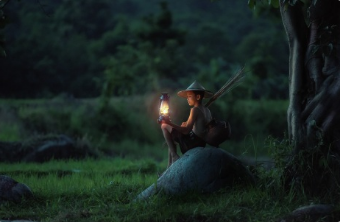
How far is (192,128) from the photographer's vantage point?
9.03m

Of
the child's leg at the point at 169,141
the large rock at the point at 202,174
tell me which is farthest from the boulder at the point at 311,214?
the child's leg at the point at 169,141

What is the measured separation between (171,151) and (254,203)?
1601mm

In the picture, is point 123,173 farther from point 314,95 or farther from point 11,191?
point 314,95

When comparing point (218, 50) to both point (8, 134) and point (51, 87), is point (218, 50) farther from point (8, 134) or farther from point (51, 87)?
point (8, 134)

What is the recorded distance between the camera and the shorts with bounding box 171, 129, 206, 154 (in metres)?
9.05

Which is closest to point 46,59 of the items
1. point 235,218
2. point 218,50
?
point 218,50

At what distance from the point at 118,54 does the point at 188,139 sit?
840 inches

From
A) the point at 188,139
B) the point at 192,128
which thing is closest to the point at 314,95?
the point at 192,128

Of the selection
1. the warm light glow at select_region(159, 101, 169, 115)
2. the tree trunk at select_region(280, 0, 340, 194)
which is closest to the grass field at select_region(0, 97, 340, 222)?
the tree trunk at select_region(280, 0, 340, 194)

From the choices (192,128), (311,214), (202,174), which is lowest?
(311,214)

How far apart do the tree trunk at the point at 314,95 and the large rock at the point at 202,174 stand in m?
0.71

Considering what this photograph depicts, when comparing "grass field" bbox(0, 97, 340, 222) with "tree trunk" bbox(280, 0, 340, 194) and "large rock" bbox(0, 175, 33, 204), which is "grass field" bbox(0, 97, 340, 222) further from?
"tree trunk" bbox(280, 0, 340, 194)

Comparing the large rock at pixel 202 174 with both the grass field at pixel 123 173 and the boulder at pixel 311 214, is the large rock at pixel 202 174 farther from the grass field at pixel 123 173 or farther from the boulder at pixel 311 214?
the boulder at pixel 311 214

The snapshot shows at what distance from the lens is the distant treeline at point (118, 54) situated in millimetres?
26344
